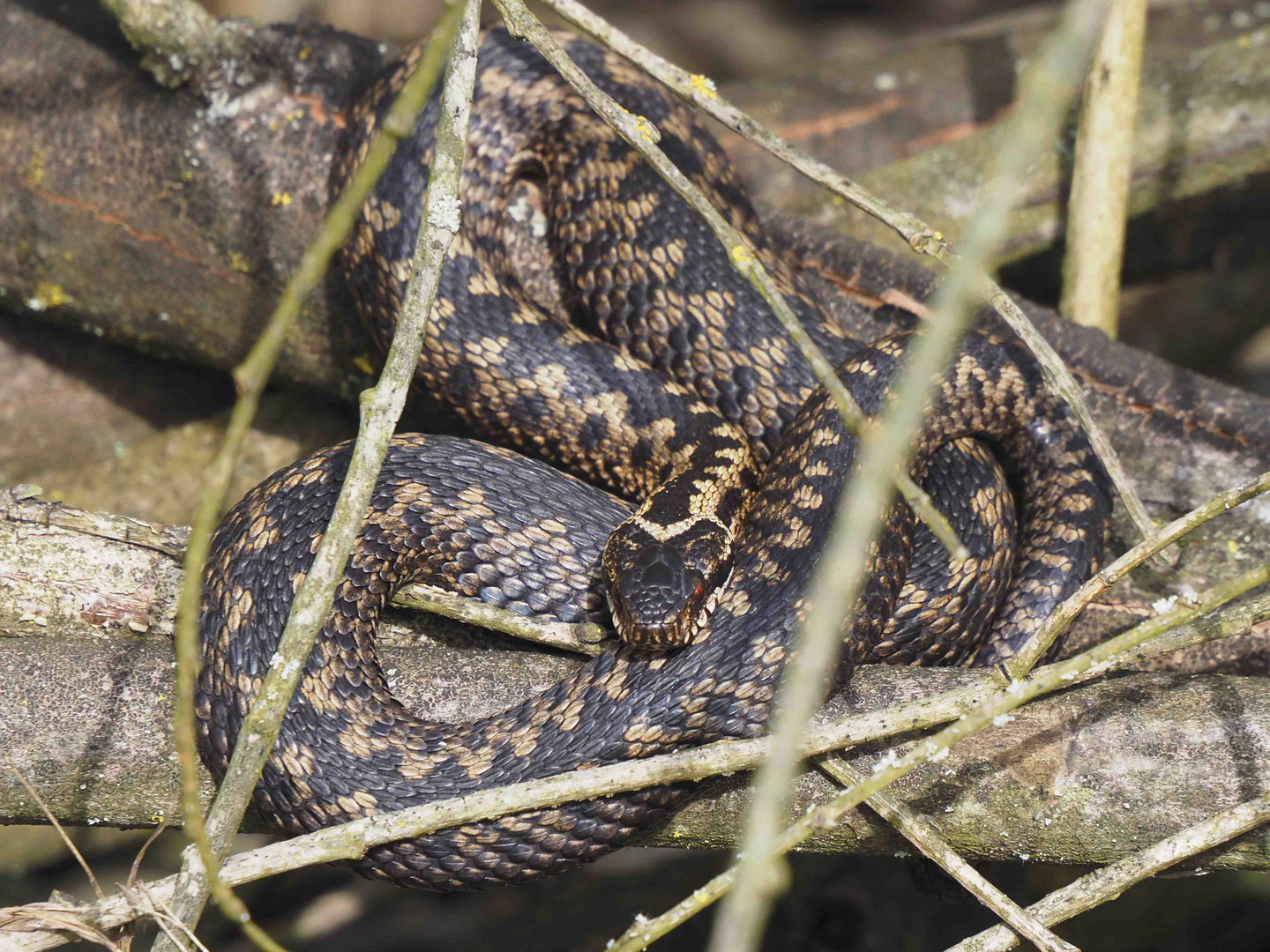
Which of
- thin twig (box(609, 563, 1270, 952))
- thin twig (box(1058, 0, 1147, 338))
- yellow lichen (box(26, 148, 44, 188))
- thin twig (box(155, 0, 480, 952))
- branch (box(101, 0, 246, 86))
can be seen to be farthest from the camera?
yellow lichen (box(26, 148, 44, 188))

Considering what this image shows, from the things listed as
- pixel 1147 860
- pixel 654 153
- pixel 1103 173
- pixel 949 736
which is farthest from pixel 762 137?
pixel 1103 173

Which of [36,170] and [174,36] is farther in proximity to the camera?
[36,170]

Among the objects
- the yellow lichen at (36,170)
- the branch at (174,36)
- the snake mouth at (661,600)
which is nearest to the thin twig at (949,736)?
the snake mouth at (661,600)

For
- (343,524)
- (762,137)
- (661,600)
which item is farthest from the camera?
(661,600)

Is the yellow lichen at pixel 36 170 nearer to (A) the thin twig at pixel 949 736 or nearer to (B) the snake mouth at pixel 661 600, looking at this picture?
(B) the snake mouth at pixel 661 600

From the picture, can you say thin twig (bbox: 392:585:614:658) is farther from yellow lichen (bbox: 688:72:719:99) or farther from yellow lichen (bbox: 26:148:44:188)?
yellow lichen (bbox: 26:148:44:188)

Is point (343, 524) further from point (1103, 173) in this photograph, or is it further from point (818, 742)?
point (1103, 173)

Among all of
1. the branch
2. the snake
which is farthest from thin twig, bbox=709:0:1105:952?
the branch
